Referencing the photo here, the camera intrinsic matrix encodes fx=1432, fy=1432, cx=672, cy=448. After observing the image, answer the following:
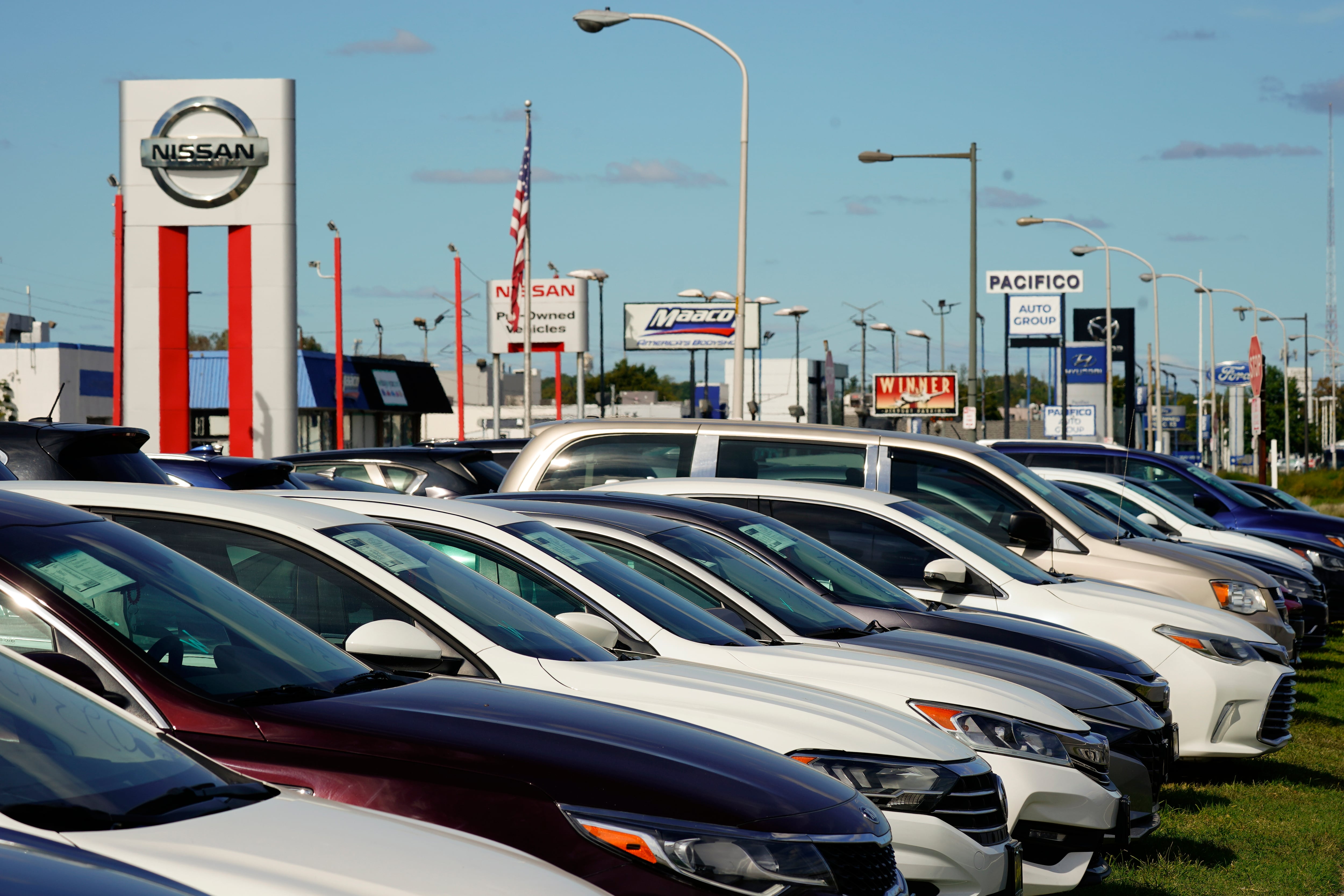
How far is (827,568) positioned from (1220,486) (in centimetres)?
1232

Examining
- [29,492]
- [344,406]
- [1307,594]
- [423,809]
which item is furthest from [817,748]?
[344,406]

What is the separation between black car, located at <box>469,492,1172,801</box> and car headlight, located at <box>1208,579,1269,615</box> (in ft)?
10.3

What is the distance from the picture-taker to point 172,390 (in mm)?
30656

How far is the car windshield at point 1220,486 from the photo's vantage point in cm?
1786

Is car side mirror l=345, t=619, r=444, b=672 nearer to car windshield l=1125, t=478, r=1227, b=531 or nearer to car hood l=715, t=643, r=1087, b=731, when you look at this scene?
car hood l=715, t=643, r=1087, b=731

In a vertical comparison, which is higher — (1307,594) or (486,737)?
(486,737)

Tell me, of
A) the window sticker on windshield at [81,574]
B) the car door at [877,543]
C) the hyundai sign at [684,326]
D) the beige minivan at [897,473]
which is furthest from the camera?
the hyundai sign at [684,326]

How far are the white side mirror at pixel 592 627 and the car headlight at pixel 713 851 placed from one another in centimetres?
171

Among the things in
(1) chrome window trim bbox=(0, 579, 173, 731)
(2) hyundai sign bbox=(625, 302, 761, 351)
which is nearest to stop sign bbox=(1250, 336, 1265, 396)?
(1) chrome window trim bbox=(0, 579, 173, 731)

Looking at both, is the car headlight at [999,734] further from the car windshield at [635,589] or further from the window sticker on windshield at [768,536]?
the window sticker on windshield at [768,536]

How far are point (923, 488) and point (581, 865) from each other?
7144 millimetres

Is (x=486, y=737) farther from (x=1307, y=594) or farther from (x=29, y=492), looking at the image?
(x=1307, y=594)

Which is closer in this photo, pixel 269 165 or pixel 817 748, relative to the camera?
pixel 817 748

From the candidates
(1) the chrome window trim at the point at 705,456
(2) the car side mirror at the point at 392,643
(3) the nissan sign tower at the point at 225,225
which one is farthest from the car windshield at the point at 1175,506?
(3) the nissan sign tower at the point at 225,225
